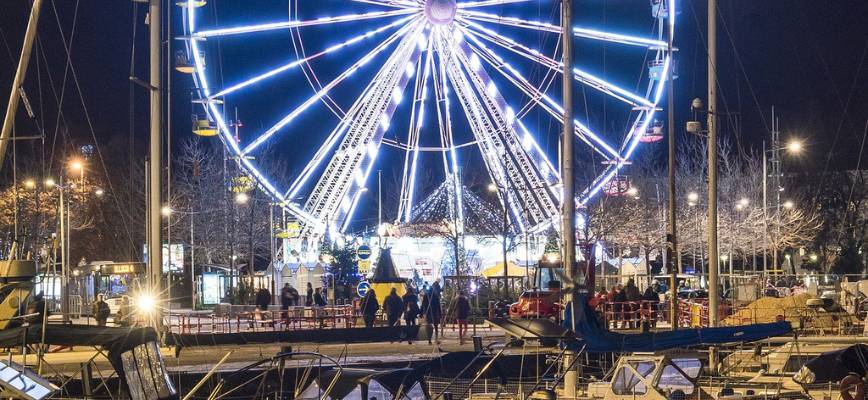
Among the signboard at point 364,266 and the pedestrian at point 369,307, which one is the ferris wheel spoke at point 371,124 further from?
the pedestrian at point 369,307

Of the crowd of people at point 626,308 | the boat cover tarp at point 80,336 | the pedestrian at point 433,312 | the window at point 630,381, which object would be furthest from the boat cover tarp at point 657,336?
the pedestrian at point 433,312

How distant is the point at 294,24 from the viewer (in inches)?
1750

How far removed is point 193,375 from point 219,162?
2184 inches

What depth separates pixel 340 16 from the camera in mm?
46125

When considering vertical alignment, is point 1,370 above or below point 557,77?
below

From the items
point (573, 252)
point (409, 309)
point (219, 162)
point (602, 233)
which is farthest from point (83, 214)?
point (573, 252)

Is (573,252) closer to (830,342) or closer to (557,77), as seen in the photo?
(830,342)

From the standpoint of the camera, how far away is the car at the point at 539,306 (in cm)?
3432

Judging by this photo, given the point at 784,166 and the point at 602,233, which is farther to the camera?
the point at 784,166

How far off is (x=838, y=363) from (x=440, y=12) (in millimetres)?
31037

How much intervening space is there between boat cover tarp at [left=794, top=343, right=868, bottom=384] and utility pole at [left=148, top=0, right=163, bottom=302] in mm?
12014

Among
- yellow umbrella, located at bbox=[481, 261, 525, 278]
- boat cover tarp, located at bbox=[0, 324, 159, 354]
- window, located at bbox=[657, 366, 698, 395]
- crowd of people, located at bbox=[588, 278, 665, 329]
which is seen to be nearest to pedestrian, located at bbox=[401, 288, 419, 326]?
crowd of people, located at bbox=[588, 278, 665, 329]

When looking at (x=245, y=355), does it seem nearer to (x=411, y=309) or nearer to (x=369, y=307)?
(x=369, y=307)

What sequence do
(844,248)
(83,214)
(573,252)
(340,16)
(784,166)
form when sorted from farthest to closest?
1. (784,166)
2. (83,214)
3. (844,248)
4. (340,16)
5. (573,252)
